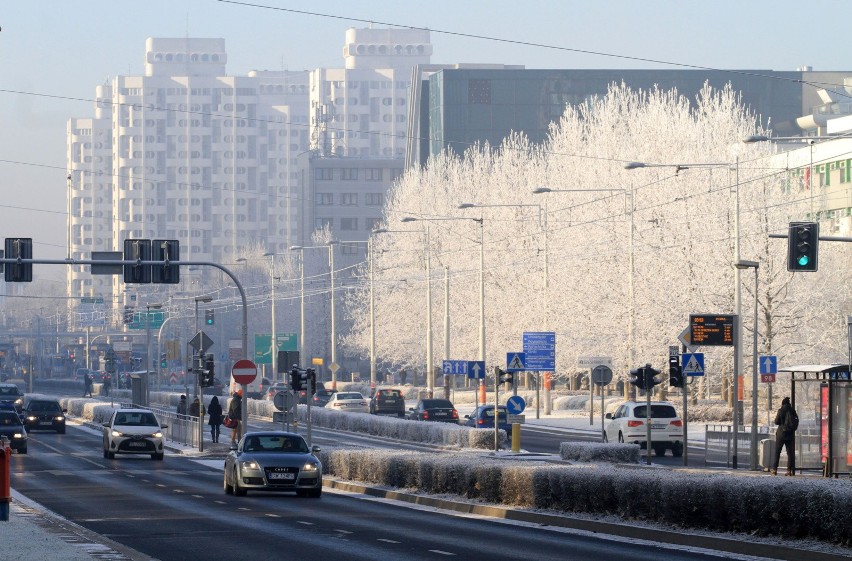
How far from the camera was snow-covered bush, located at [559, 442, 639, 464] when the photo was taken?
40.4 metres

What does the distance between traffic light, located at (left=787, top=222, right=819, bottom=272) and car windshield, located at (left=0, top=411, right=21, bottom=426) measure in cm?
2923

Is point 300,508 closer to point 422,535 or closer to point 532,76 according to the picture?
point 422,535

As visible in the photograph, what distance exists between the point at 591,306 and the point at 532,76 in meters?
85.0

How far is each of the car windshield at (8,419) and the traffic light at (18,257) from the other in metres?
10.8

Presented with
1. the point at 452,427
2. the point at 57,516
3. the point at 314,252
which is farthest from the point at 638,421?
the point at 314,252

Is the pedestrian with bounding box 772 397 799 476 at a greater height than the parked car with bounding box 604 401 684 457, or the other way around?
the pedestrian with bounding box 772 397 799 476

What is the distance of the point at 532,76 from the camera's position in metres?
160

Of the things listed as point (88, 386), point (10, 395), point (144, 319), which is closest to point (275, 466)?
point (10, 395)

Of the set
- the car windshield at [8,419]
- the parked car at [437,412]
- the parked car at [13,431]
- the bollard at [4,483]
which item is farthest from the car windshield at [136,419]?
the bollard at [4,483]

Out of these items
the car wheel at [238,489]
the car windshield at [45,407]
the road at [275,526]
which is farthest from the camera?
the car windshield at [45,407]

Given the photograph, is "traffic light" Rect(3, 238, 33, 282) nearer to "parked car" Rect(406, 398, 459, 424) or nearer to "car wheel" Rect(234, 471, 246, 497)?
"car wheel" Rect(234, 471, 246, 497)

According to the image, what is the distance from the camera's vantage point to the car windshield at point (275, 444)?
33000 millimetres

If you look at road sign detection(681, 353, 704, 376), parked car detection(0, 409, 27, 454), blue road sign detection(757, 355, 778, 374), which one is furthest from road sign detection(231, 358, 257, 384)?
blue road sign detection(757, 355, 778, 374)

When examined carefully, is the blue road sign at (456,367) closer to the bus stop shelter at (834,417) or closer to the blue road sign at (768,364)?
the blue road sign at (768,364)
